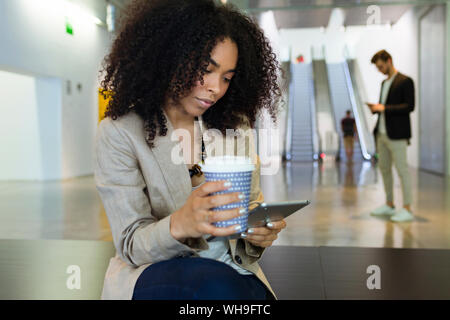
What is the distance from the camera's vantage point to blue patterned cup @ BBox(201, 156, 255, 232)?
866mm

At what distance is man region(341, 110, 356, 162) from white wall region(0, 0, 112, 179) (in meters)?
7.40

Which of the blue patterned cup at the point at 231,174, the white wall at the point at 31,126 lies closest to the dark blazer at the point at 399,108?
the blue patterned cup at the point at 231,174

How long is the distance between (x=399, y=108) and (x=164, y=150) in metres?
4.45

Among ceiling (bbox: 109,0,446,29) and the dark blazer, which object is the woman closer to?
ceiling (bbox: 109,0,446,29)

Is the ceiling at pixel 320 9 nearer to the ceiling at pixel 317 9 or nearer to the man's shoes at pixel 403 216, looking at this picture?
the ceiling at pixel 317 9

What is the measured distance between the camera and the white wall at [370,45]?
1277 centimetres

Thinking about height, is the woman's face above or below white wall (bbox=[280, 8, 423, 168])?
below

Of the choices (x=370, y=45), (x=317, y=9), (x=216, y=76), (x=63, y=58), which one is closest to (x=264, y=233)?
(x=216, y=76)

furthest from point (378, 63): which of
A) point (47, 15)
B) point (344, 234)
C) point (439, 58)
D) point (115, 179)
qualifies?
point (47, 15)

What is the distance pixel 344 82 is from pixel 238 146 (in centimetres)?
1621

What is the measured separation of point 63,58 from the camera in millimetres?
9867

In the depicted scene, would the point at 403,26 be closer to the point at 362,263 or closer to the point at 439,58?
the point at 439,58

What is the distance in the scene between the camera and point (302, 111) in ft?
54.6

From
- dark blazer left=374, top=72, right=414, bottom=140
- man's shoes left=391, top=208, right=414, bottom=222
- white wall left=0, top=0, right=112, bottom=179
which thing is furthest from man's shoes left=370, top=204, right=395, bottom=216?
Result: white wall left=0, top=0, right=112, bottom=179
